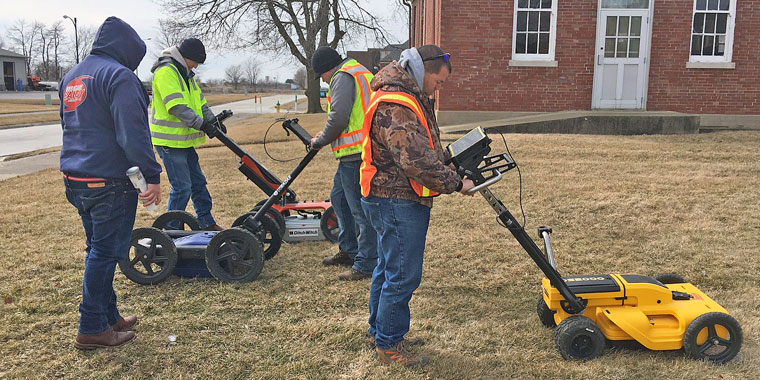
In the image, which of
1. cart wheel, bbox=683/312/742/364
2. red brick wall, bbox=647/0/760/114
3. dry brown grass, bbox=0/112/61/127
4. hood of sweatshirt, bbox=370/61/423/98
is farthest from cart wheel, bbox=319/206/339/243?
dry brown grass, bbox=0/112/61/127

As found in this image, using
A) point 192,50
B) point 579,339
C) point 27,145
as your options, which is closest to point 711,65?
point 192,50

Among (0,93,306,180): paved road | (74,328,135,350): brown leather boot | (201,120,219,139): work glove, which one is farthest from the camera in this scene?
(0,93,306,180): paved road

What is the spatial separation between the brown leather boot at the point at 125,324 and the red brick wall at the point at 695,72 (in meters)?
13.2

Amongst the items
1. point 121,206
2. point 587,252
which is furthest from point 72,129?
point 587,252

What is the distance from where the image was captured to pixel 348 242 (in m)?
5.57

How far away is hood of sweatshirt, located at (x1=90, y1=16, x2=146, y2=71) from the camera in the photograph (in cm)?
377

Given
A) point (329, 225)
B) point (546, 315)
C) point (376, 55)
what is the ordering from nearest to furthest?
1. point (546, 315)
2. point (329, 225)
3. point (376, 55)

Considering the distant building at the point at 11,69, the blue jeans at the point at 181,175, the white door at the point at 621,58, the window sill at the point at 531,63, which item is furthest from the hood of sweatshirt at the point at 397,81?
the distant building at the point at 11,69

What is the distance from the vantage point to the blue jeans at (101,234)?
144 inches

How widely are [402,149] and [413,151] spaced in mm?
60

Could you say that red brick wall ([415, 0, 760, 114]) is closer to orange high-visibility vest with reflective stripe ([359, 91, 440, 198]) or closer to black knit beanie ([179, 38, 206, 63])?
black knit beanie ([179, 38, 206, 63])

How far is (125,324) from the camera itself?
164 inches

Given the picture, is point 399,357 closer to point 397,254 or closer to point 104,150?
point 397,254

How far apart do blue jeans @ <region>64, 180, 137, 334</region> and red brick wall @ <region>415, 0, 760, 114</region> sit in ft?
37.2
